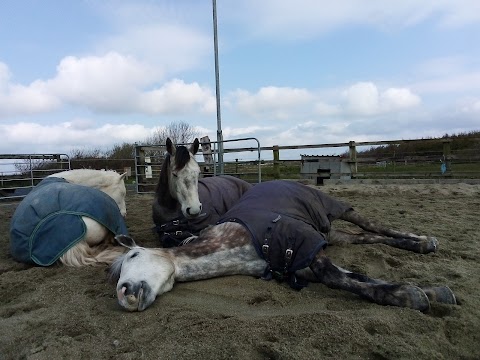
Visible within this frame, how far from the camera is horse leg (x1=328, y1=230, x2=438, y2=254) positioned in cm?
379

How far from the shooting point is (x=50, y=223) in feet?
12.2

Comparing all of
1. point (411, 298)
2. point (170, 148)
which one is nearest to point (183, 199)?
point (170, 148)

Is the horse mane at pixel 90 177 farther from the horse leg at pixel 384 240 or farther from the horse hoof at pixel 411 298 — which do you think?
the horse hoof at pixel 411 298

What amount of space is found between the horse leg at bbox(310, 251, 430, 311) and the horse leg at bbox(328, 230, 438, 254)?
4.81 feet

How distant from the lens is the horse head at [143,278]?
233 cm

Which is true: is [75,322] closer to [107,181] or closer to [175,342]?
[175,342]

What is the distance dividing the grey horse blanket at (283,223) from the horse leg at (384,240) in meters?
0.40

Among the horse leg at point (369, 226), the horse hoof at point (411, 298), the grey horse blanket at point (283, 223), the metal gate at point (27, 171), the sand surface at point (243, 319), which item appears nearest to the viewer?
the sand surface at point (243, 319)

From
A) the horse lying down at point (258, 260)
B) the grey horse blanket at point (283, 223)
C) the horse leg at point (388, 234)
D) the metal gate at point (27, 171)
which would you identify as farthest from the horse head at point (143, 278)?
the metal gate at point (27, 171)

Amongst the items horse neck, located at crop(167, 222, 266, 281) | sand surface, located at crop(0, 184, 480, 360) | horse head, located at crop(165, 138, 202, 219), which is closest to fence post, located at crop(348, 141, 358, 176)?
sand surface, located at crop(0, 184, 480, 360)

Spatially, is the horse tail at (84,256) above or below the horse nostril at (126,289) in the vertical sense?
below

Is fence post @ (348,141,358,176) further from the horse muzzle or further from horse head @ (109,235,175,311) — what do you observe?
the horse muzzle

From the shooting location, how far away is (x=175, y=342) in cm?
201

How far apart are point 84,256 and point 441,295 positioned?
120 inches
